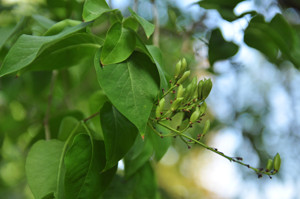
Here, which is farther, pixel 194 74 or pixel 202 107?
pixel 194 74

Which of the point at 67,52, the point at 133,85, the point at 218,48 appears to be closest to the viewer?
the point at 133,85

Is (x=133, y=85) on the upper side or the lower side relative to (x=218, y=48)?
upper

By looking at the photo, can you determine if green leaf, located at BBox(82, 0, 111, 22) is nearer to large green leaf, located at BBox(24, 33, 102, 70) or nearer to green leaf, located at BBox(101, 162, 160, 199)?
large green leaf, located at BBox(24, 33, 102, 70)

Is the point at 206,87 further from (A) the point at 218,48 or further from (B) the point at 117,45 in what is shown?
(A) the point at 218,48

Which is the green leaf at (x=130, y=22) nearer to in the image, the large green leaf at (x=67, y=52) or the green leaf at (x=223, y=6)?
the large green leaf at (x=67, y=52)

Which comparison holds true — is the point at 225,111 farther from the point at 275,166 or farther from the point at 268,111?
the point at 275,166

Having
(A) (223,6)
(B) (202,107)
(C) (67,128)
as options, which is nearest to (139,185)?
(C) (67,128)

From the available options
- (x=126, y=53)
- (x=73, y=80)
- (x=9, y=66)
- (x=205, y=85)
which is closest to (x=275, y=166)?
(x=205, y=85)
